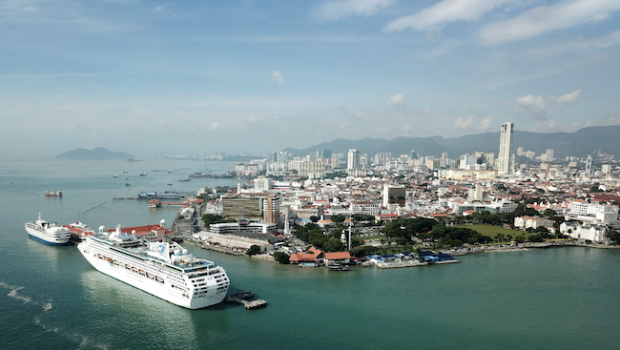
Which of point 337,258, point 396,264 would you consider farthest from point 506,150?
point 337,258

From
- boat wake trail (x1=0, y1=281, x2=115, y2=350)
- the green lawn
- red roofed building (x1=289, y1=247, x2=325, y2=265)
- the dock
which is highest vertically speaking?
the green lawn

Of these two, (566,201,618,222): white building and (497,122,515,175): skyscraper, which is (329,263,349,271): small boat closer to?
(566,201,618,222): white building

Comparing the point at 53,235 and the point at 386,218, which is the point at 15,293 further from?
the point at 386,218

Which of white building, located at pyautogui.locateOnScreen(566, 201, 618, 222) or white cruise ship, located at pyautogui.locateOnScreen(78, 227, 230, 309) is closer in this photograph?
white cruise ship, located at pyautogui.locateOnScreen(78, 227, 230, 309)

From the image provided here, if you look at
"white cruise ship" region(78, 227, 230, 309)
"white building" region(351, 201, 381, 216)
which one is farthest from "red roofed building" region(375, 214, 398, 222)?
"white cruise ship" region(78, 227, 230, 309)

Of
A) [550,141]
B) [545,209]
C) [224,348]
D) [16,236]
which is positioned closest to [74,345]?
[224,348]

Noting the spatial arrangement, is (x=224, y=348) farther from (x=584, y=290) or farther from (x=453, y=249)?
(x=453, y=249)

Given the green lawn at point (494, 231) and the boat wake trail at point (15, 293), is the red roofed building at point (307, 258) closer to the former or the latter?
the boat wake trail at point (15, 293)
